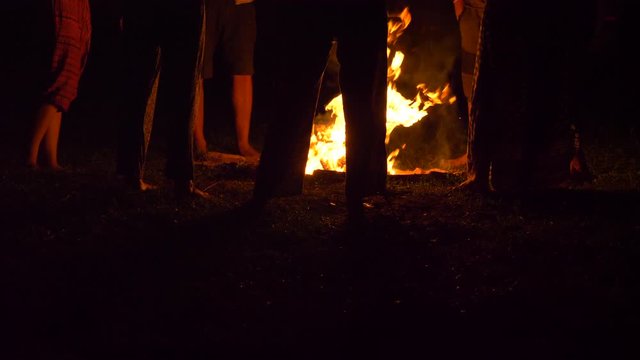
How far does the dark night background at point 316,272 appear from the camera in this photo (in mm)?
3094

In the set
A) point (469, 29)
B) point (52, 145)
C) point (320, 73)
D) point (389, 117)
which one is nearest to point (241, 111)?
point (389, 117)

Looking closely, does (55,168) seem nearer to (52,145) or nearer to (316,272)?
(52,145)

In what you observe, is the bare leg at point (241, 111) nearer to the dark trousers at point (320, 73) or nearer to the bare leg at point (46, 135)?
the bare leg at point (46, 135)

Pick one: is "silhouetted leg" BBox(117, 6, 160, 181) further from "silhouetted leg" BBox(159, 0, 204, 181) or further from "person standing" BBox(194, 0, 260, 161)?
"person standing" BBox(194, 0, 260, 161)

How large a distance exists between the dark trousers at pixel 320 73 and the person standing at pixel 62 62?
2109 millimetres

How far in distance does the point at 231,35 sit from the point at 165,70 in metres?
2.42

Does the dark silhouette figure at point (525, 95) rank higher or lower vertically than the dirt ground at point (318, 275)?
higher

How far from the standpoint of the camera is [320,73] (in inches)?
193

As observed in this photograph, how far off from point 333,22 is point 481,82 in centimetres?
155

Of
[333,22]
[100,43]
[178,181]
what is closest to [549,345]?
[333,22]

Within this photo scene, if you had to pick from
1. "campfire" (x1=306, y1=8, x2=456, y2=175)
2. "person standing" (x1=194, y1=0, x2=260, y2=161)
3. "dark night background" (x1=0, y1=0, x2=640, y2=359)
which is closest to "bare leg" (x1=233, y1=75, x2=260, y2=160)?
"person standing" (x1=194, y1=0, x2=260, y2=161)

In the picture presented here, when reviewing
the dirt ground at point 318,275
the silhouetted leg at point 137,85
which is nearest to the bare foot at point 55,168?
the dirt ground at point 318,275

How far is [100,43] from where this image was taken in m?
12.8

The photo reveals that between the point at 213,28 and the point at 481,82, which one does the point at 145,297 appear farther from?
the point at 213,28
